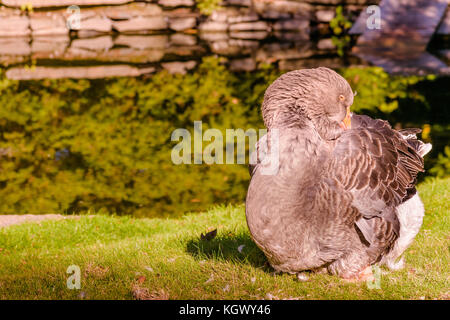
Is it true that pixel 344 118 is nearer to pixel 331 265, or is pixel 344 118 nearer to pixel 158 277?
pixel 331 265

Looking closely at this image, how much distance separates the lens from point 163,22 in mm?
23828

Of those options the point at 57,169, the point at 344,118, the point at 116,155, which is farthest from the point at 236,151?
the point at 344,118

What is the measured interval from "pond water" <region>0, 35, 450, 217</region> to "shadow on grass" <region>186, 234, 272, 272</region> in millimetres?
2696

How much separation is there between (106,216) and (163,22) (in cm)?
1611

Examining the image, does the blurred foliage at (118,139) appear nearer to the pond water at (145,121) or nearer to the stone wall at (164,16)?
the pond water at (145,121)

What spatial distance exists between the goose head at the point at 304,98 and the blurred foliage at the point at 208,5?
60.8ft

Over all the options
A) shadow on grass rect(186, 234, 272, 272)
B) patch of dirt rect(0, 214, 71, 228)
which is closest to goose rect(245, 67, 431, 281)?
shadow on grass rect(186, 234, 272, 272)

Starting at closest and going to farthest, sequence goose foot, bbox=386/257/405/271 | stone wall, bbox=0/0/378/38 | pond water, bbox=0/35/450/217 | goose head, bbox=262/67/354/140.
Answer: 1. goose head, bbox=262/67/354/140
2. goose foot, bbox=386/257/405/271
3. pond water, bbox=0/35/450/217
4. stone wall, bbox=0/0/378/38

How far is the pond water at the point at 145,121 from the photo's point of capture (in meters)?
10.5

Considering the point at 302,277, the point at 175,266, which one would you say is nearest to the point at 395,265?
the point at 302,277

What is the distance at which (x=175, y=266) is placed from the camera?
631 cm

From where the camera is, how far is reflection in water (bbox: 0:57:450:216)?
10414 millimetres

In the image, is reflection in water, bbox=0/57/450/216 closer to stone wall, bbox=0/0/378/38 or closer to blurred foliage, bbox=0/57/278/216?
blurred foliage, bbox=0/57/278/216

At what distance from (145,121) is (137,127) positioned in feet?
1.45
